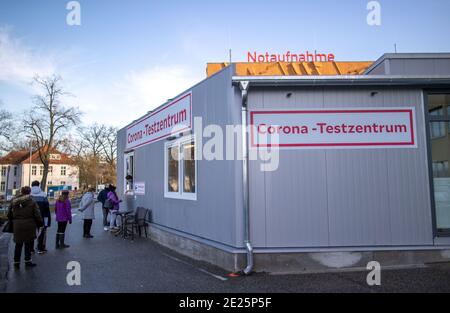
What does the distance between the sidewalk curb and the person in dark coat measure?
32 centimetres

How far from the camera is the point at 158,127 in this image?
9.80m

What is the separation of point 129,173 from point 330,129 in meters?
8.31

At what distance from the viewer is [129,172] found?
12570 millimetres

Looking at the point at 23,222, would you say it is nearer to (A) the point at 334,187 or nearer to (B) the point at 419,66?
(A) the point at 334,187

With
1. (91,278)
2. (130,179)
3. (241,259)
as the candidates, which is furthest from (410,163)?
(130,179)

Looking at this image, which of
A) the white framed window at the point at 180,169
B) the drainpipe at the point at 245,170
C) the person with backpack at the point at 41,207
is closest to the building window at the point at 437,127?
the drainpipe at the point at 245,170

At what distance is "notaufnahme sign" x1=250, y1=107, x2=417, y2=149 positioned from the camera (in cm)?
656

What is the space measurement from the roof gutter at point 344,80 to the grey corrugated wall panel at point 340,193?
0.75ft

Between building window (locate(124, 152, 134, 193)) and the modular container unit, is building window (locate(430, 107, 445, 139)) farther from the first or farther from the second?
building window (locate(124, 152, 134, 193))

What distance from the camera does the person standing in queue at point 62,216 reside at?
357 inches

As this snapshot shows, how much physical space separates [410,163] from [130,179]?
9075mm

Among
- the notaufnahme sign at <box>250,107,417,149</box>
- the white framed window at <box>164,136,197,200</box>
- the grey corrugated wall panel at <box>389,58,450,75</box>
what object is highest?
the grey corrugated wall panel at <box>389,58,450,75</box>

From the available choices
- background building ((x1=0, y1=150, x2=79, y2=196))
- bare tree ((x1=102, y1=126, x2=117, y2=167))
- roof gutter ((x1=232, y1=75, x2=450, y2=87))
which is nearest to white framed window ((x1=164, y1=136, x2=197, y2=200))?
roof gutter ((x1=232, y1=75, x2=450, y2=87))
